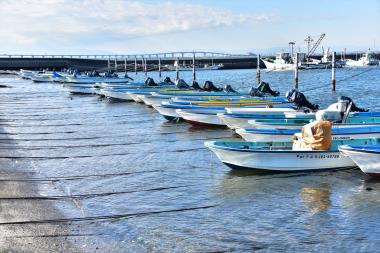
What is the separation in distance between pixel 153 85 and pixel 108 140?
83.2ft

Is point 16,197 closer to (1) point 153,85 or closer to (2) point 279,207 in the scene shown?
(2) point 279,207

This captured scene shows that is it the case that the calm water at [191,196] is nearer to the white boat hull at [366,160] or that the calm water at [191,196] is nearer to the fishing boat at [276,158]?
the fishing boat at [276,158]

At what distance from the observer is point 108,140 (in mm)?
26078

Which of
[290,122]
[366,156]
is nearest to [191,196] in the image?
[366,156]

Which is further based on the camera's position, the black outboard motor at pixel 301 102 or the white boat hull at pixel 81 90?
the white boat hull at pixel 81 90

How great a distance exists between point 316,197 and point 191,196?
3.24 metres

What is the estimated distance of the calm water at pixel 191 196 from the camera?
1202 centimetres

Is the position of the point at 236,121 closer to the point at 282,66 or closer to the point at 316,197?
the point at 316,197

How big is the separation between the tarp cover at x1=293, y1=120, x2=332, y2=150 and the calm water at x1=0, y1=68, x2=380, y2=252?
85cm

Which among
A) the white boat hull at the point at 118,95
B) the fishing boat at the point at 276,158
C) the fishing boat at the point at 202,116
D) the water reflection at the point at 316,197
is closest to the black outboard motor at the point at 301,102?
the fishing boat at the point at 202,116

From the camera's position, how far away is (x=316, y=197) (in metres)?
15.5

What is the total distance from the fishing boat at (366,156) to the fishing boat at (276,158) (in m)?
1.07

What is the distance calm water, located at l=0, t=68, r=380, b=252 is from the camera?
12.0 meters

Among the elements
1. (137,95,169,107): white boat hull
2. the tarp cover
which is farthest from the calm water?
(137,95,169,107): white boat hull
